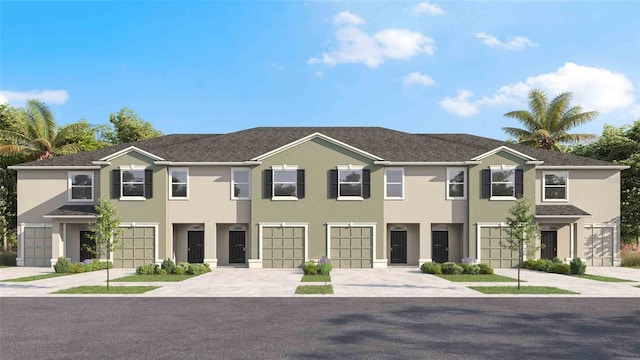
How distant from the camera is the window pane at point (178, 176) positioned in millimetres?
26797

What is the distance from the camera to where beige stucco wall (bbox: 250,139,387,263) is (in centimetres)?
2616

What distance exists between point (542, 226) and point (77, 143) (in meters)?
36.0

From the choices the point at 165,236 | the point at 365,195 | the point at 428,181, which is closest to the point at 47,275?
the point at 165,236

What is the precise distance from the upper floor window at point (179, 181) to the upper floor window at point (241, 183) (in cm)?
281

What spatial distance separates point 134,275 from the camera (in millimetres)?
22641

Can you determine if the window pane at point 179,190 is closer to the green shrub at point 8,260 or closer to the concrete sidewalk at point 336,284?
the concrete sidewalk at point 336,284

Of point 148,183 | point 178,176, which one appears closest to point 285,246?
point 178,176

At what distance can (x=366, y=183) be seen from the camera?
85.7ft

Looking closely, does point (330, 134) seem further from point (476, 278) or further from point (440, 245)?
point (476, 278)

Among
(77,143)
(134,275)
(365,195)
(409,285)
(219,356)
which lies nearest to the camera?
(219,356)

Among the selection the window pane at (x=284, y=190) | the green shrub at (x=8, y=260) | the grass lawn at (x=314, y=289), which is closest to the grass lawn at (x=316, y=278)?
the grass lawn at (x=314, y=289)

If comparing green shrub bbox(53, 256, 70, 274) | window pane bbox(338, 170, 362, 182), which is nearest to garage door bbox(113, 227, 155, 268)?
green shrub bbox(53, 256, 70, 274)

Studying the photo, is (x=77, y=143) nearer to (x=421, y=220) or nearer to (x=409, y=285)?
(x=421, y=220)

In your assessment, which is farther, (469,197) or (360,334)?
(469,197)
